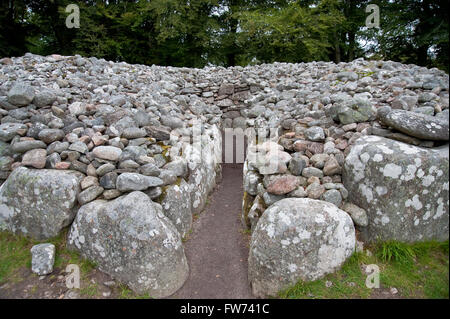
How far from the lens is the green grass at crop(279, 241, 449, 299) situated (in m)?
3.23

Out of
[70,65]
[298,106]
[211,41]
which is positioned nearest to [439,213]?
[298,106]

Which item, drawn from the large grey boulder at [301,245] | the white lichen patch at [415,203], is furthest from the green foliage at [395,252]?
the white lichen patch at [415,203]

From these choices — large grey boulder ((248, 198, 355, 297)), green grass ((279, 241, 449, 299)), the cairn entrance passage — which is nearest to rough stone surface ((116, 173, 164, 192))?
the cairn entrance passage

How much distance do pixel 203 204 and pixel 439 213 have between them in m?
4.48

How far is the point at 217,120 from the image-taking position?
28.0ft

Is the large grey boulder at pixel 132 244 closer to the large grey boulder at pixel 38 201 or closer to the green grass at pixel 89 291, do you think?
the green grass at pixel 89 291

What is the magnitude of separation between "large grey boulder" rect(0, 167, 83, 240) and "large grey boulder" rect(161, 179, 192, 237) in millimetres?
1675

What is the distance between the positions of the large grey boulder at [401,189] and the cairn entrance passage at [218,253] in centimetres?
229

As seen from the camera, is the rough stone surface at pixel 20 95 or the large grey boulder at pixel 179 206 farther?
the rough stone surface at pixel 20 95

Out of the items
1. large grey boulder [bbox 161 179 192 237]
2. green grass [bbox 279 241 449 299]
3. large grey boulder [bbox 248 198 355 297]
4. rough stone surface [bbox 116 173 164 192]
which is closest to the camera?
green grass [bbox 279 241 449 299]

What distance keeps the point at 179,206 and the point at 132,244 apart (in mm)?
1260

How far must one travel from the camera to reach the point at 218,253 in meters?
4.88

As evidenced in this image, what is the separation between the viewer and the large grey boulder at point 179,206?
4883mm

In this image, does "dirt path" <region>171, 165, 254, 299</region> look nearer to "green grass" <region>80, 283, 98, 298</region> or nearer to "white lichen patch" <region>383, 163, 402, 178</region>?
"green grass" <region>80, 283, 98, 298</region>
